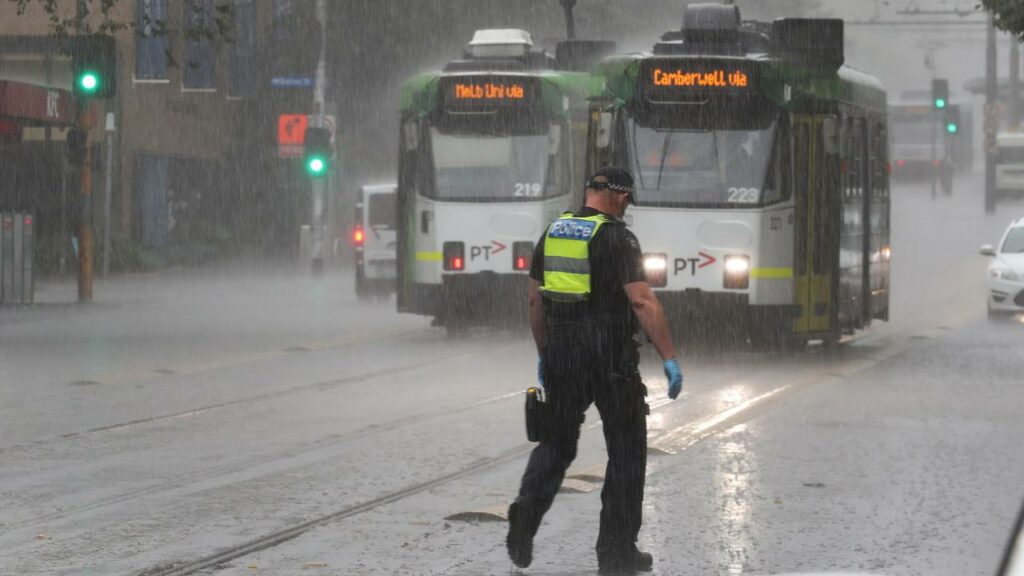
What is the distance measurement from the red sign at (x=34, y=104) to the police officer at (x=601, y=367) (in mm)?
21802

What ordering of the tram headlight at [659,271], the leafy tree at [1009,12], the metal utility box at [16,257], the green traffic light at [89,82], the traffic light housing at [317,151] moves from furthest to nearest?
the traffic light housing at [317,151], the metal utility box at [16,257], the green traffic light at [89,82], the leafy tree at [1009,12], the tram headlight at [659,271]

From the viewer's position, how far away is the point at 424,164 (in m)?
22.2

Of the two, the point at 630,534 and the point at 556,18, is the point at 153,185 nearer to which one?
the point at 556,18

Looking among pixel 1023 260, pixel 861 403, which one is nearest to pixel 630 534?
pixel 861 403

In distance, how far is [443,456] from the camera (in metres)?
11.6

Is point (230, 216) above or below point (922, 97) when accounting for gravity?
below

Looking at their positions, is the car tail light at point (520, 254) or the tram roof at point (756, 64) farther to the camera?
the car tail light at point (520, 254)

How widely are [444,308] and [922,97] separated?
4622 centimetres

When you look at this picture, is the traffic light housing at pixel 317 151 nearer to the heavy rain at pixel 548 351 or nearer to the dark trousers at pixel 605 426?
the heavy rain at pixel 548 351

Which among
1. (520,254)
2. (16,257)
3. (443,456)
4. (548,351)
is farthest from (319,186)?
(548,351)

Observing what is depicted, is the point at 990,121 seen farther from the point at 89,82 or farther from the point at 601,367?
the point at 601,367

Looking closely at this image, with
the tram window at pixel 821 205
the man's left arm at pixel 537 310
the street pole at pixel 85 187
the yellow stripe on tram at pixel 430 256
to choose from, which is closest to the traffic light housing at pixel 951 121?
the street pole at pixel 85 187

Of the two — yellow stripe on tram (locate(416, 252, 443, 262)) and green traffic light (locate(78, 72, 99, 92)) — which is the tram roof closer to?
yellow stripe on tram (locate(416, 252, 443, 262))

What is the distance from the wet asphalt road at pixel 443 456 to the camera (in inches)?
331
